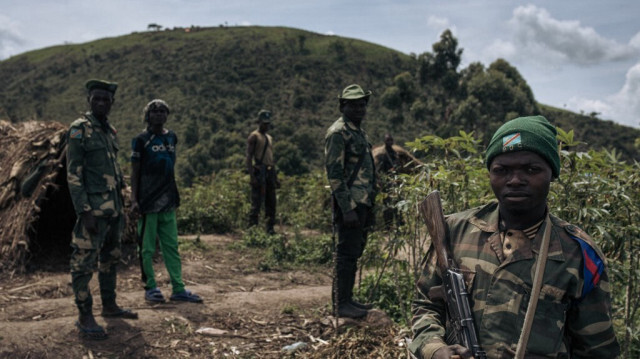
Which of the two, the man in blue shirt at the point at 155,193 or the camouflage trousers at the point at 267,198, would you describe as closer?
the man in blue shirt at the point at 155,193

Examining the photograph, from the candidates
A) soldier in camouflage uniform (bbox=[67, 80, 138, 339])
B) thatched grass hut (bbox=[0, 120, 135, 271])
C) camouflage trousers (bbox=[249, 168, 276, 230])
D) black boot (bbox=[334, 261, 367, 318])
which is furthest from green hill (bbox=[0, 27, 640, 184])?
black boot (bbox=[334, 261, 367, 318])

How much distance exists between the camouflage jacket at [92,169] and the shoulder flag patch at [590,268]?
3.72 meters

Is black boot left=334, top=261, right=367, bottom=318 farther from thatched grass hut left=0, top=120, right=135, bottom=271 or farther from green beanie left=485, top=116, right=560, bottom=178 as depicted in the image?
thatched grass hut left=0, top=120, right=135, bottom=271

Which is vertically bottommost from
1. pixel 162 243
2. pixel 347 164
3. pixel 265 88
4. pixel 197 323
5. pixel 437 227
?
pixel 197 323

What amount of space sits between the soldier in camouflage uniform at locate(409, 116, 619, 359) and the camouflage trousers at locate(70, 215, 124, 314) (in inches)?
129

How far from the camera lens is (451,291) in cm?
160

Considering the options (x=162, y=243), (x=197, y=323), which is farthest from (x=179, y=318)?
(x=162, y=243)

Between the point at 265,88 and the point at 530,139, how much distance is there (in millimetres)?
44261

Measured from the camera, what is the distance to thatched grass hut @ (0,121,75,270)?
599cm

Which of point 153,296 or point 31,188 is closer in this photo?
point 153,296

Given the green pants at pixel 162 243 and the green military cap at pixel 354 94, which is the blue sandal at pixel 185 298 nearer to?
the green pants at pixel 162 243

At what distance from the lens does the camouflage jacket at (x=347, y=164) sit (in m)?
4.03

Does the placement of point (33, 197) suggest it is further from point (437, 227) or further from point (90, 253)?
point (437, 227)

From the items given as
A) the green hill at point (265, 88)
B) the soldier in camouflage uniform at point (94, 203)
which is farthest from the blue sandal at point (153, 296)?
the green hill at point (265, 88)
